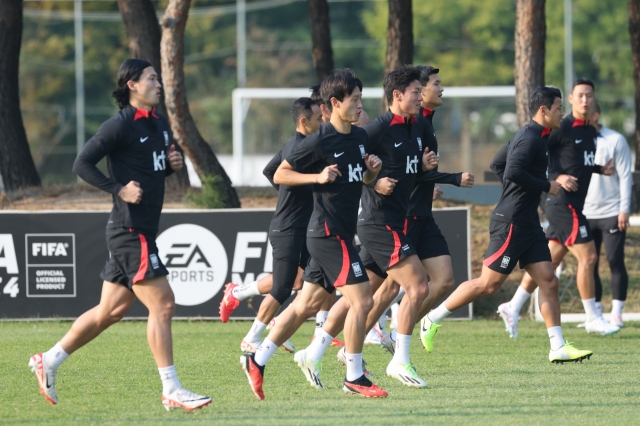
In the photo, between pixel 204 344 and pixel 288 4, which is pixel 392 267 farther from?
pixel 288 4

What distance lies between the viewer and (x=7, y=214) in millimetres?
13398

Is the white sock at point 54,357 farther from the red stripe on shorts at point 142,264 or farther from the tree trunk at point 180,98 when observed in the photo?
the tree trunk at point 180,98

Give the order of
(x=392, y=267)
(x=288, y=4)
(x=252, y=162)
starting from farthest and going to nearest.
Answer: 1. (x=288, y=4)
2. (x=252, y=162)
3. (x=392, y=267)

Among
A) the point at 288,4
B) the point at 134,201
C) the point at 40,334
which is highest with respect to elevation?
the point at 288,4

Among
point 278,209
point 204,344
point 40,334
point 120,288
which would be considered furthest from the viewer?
point 40,334

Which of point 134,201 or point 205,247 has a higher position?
point 134,201

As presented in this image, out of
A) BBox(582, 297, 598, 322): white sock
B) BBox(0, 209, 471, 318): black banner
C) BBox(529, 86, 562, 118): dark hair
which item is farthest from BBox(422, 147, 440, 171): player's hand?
BBox(0, 209, 471, 318): black banner

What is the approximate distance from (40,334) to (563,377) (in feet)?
20.0

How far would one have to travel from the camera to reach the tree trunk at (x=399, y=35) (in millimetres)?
17391

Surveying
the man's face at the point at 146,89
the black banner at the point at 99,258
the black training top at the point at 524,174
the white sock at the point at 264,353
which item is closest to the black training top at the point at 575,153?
the black training top at the point at 524,174

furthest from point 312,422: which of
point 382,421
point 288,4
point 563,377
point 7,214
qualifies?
point 288,4

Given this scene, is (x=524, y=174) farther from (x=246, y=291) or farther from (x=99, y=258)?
(x=99, y=258)

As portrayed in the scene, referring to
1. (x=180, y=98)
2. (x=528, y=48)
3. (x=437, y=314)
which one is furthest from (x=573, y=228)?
(x=180, y=98)

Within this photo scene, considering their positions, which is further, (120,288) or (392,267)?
(392,267)
